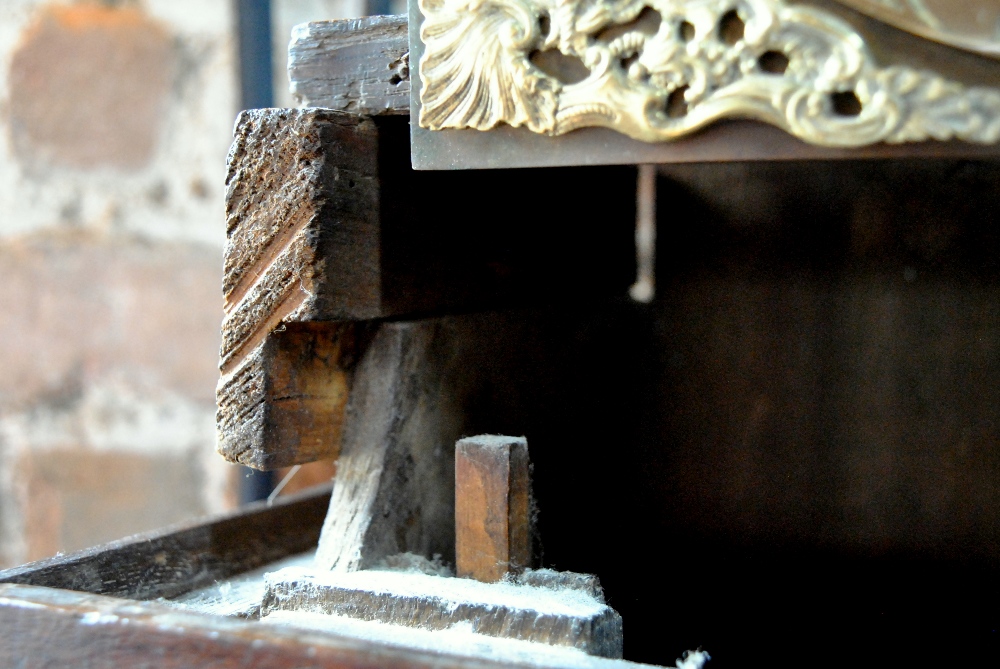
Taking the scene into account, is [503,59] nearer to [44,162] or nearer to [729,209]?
[729,209]

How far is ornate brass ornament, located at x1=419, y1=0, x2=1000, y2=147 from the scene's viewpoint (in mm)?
509

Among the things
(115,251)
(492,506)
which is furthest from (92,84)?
(492,506)

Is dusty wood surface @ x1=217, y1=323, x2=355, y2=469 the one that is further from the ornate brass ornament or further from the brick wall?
the brick wall

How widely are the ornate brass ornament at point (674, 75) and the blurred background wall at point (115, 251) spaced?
1.11m

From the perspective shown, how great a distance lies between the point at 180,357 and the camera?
1665 millimetres

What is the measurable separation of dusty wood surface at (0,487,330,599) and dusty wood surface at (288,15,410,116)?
361mm

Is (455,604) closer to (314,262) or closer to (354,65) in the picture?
(314,262)

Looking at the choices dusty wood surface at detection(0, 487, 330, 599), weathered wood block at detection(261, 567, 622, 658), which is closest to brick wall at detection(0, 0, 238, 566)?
dusty wood surface at detection(0, 487, 330, 599)

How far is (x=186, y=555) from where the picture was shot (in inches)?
31.3

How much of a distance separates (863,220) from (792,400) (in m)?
0.20

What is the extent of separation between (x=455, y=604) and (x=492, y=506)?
7 centimetres

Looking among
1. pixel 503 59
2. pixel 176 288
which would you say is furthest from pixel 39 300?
pixel 503 59

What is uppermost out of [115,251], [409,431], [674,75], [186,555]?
[674,75]

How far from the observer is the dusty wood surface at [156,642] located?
46cm
